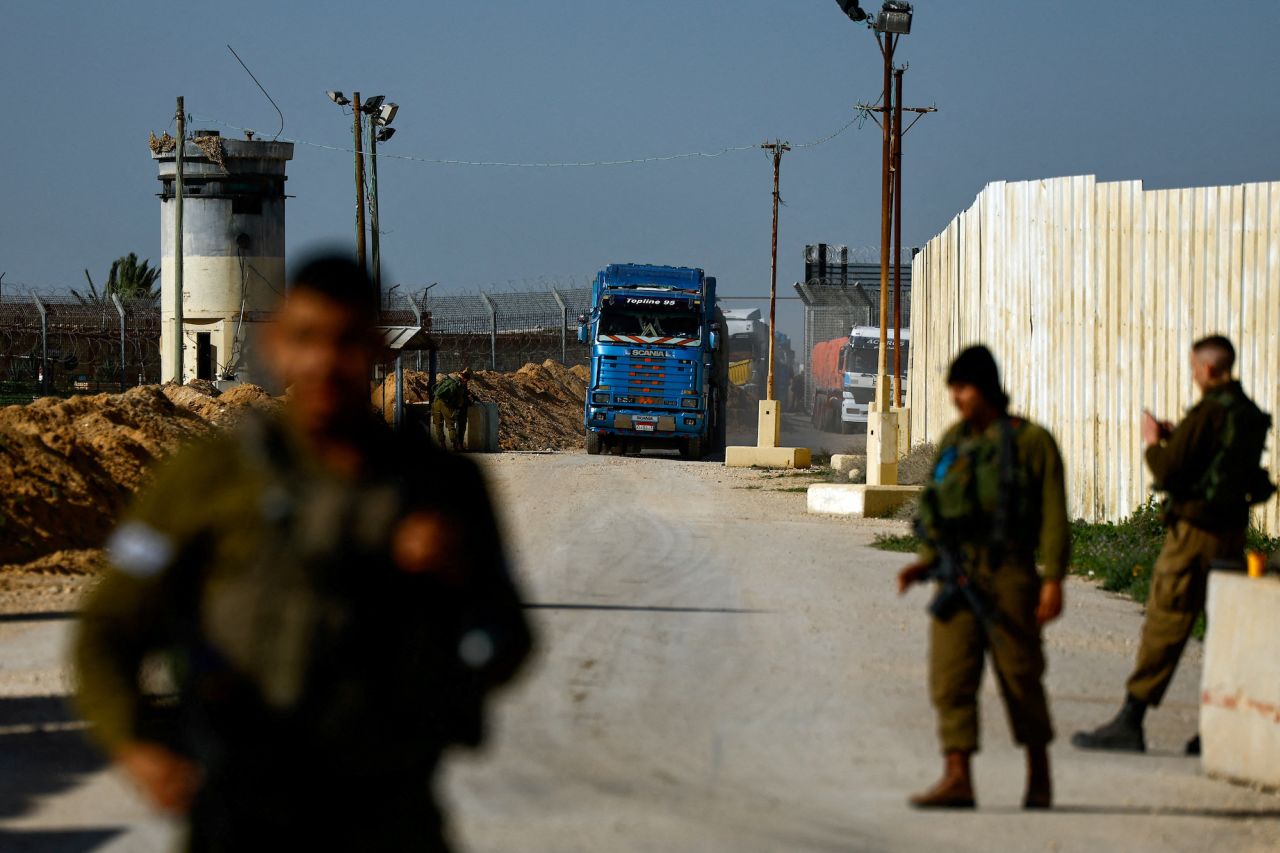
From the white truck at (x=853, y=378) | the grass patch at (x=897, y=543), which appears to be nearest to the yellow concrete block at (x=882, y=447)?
the grass patch at (x=897, y=543)

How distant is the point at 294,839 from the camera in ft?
9.07

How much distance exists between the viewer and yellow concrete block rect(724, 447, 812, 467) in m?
28.8

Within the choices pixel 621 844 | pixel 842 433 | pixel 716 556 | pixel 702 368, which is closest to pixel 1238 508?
pixel 621 844

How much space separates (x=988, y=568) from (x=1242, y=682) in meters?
1.46

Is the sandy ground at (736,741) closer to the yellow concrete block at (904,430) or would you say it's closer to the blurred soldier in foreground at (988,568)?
the blurred soldier in foreground at (988,568)

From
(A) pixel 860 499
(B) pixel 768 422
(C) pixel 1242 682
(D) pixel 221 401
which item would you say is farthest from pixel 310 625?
(B) pixel 768 422

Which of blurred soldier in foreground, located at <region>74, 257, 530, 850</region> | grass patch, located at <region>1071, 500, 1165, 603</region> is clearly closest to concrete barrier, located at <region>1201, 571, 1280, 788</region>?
blurred soldier in foreground, located at <region>74, 257, 530, 850</region>

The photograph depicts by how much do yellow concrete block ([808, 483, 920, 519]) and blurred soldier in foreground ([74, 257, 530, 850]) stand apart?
16.1m

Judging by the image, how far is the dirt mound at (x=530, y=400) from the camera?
39750 millimetres

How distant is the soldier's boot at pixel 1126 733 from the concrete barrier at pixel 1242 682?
42cm

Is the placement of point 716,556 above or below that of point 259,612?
below

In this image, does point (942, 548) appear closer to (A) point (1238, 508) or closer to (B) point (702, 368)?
(A) point (1238, 508)

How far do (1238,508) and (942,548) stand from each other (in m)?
1.93

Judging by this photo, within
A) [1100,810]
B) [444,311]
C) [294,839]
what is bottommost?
[1100,810]
